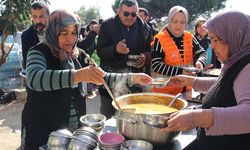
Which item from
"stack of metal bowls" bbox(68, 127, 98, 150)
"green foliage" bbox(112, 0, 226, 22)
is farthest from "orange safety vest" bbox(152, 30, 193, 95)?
"green foliage" bbox(112, 0, 226, 22)

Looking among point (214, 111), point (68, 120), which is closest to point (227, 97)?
point (214, 111)

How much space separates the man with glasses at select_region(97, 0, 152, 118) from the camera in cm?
316

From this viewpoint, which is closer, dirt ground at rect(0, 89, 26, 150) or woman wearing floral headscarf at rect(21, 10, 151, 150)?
woman wearing floral headscarf at rect(21, 10, 151, 150)

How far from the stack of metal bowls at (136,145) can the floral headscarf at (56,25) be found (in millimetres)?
793

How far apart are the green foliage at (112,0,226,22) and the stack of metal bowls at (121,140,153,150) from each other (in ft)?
90.1

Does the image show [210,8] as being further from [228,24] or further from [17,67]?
[228,24]

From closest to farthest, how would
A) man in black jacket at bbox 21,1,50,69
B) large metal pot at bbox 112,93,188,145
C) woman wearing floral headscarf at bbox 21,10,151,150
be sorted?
large metal pot at bbox 112,93,188,145 < woman wearing floral headscarf at bbox 21,10,151,150 < man in black jacket at bbox 21,1,50,69

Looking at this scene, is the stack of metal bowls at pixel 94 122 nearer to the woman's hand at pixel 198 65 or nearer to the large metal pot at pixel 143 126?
the large metal pot at pixel 143 126

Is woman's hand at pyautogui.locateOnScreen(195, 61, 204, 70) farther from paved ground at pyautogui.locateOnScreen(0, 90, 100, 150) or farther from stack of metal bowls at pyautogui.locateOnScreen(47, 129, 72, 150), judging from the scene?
paved ground at pyautogui.locateOnScreen(0, 90, 100, 150)

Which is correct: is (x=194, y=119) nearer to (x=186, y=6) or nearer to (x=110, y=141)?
(x=110, y=141)

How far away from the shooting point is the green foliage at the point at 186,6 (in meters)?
28.0

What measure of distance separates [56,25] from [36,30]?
133 cm

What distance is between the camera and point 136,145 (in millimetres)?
1535

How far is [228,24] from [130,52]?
172cm
